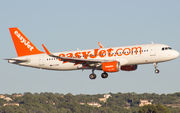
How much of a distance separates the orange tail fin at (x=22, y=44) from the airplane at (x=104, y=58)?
0.43 m

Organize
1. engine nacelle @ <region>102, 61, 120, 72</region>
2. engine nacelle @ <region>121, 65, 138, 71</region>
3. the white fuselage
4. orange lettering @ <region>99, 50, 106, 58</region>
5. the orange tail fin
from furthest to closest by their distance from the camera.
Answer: the orange tail fin, engine nacelle @ <region>121, 65, 138, 71</region>, orange lettering @ <region>99, 50, 106, 58</region>, the white fuselage, engine nacelle @ <region>102, 61, 120, 72</region>

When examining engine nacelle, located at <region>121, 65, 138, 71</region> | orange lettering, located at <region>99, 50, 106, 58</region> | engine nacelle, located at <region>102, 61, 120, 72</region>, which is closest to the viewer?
engine nacelle, located at <region>102, 61, 120, 72</region>

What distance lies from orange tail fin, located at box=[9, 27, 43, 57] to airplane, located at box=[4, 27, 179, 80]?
43 cm

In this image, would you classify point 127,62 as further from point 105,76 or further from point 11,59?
point 11,59

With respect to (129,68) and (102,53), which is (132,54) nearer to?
(102,53)

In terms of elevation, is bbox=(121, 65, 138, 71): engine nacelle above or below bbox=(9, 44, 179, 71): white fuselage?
below

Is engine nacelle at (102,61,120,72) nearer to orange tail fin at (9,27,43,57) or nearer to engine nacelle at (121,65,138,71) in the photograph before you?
engine nacelle at (121,65,138,71)

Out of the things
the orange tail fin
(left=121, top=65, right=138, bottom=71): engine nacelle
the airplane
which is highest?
the orange tail fin

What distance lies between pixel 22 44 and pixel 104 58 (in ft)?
58.4

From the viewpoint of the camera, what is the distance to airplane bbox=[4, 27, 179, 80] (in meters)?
57.4

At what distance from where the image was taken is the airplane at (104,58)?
57375mm

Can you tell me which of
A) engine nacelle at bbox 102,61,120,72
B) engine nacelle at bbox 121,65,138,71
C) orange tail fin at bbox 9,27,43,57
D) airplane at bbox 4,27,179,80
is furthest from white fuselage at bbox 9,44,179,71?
orange tail fin at bbox 9,27,43,57

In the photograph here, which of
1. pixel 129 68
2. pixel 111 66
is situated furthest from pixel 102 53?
pixel 129 68

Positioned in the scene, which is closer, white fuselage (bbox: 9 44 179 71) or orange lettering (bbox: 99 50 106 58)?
white fuselage (bbox: 9 44 179 71)
